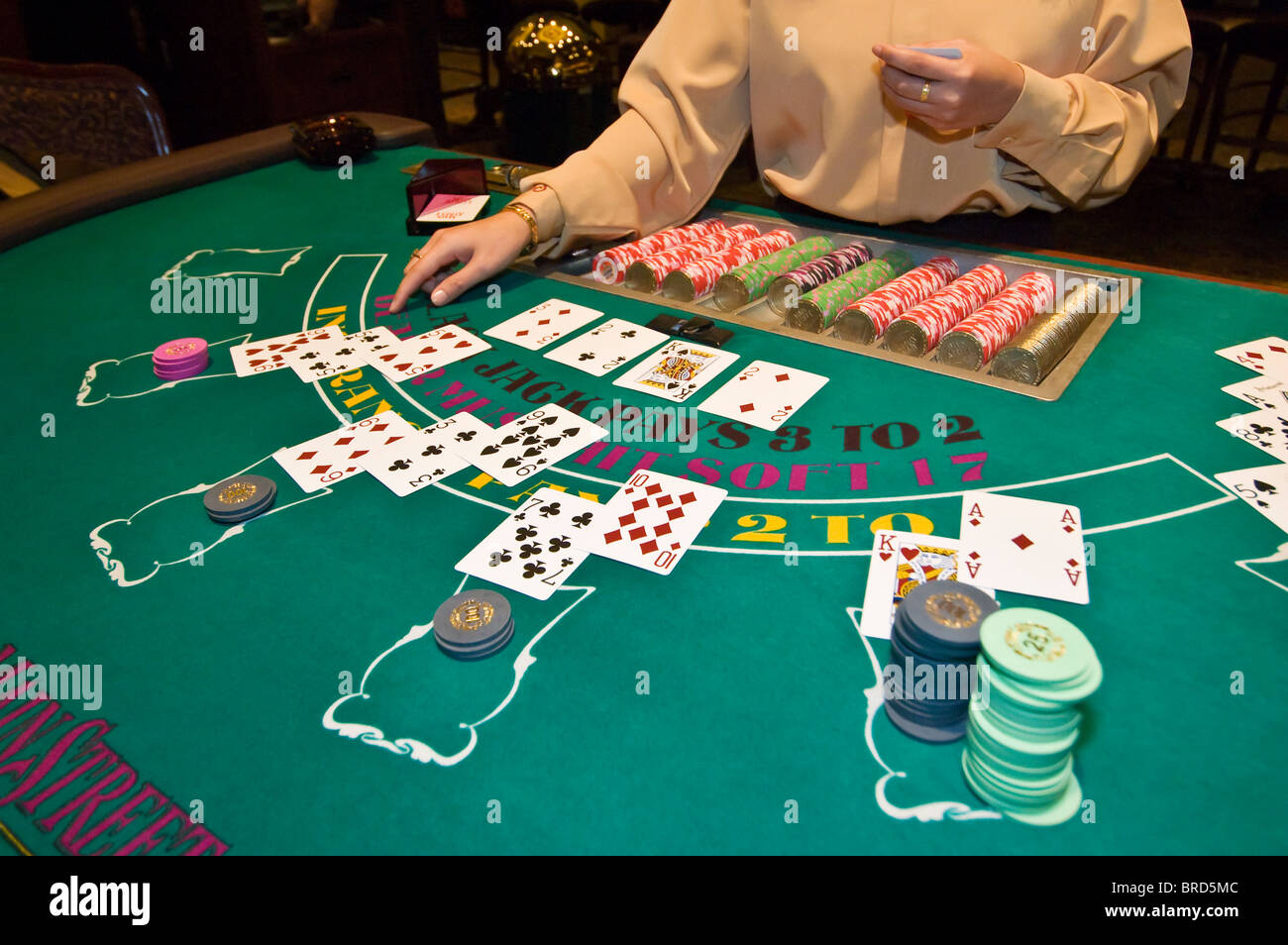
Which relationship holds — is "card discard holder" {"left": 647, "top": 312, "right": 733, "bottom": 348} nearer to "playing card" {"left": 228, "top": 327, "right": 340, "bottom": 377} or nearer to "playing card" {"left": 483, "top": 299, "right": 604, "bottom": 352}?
"playing card" {"left": 483, "top": 299, "right": 604, "bottom": 352}

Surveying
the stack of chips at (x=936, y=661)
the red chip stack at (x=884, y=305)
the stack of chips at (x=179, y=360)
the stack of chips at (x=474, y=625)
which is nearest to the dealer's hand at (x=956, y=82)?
the red chip stack at (x=884, y=305)

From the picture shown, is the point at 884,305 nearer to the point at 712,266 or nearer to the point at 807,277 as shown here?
the point at 807,277

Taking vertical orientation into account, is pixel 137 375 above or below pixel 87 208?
below

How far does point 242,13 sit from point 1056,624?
6011mm

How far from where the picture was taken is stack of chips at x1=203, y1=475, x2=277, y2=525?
134 cm

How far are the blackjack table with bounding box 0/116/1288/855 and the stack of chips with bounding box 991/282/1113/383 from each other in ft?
0.16

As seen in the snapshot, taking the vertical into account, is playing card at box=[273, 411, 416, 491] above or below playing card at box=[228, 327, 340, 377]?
below

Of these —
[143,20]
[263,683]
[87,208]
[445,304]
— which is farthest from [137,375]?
[143,20]

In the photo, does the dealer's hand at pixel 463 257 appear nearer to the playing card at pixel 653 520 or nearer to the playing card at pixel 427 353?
the playing card at pixel 427 353

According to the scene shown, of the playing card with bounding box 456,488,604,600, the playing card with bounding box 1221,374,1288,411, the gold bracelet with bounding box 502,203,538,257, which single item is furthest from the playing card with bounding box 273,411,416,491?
the playing card with bounding box 1221,374,1288,411

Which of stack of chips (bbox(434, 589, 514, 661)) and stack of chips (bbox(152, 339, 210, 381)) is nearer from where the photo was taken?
stack of chips (bbox(434, 589, 514, 661))

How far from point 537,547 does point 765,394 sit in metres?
0.56

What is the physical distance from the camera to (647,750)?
3.09ft
